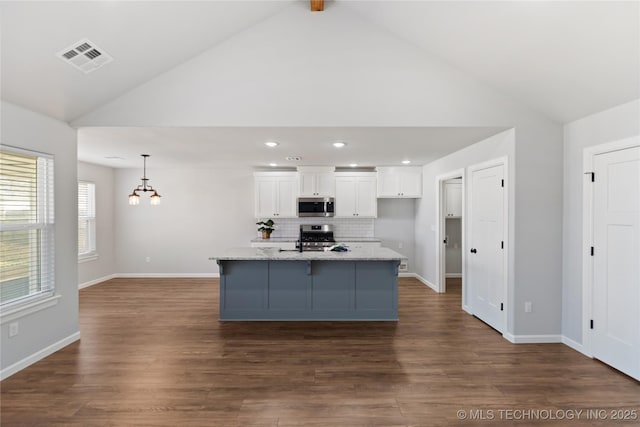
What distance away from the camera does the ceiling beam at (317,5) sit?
10.7 feet

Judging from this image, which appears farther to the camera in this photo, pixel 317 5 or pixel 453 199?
pixel 453 199

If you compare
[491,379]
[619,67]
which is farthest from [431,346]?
[619,67]

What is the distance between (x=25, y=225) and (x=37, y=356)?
4.25ft

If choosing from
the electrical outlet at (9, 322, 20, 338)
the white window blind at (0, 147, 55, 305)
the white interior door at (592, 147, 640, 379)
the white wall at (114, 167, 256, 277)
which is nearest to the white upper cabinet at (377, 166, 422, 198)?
the white wall at (114, 167, 256, 277)

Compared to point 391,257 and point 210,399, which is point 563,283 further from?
point 210,399

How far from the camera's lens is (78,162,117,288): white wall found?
→ 6.39 metres

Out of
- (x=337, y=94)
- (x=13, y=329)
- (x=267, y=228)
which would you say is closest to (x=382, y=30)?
(x=337, y=94)

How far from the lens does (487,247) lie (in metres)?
4.15

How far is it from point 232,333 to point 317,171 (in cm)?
374

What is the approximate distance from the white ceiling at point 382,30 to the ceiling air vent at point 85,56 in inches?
2.3

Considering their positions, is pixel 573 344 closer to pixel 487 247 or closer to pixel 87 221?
pixel 487 247

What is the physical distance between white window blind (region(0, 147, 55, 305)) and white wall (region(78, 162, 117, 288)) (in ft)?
11.3

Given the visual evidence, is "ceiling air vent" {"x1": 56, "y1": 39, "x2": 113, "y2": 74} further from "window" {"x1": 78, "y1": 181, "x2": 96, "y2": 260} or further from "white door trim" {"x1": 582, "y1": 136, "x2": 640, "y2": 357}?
"white door trim" {"x1": 582, "y1": 136, "x2": 640, "y2": 357}

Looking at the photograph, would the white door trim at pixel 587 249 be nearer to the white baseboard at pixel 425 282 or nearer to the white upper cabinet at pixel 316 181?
the white baseboard at pixel 425 282
